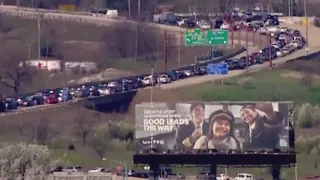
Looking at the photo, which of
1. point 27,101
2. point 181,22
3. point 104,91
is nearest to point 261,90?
point 104,91

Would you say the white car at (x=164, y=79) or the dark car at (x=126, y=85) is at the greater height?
the white car at (x=164, y=79)

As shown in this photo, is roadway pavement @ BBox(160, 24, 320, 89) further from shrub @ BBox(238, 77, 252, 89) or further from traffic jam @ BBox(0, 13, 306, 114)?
shrub @ BBox(238, 77, 252, 89)

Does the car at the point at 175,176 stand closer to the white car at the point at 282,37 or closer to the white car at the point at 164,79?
the white car at the point at 164,79

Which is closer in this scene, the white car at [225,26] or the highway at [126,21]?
the highway at [126,21]

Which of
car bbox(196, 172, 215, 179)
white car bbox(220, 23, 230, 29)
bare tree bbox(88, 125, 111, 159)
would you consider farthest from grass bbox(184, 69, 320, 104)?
car bbox(196, 172, 215, 179)

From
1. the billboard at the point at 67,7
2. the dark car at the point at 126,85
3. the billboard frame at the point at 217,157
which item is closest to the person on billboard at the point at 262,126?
the billboard frame at the point at 217,157

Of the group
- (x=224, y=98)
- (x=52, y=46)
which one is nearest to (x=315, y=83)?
(x=224, y=98)

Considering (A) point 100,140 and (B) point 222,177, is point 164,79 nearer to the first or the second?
(A) point 100,140
